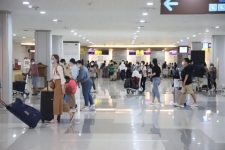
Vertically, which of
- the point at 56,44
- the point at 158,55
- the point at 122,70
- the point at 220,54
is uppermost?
the point at 56,44

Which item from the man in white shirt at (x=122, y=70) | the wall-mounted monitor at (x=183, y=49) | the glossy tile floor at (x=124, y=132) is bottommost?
the glossy tile floor at (x=124, y=132)

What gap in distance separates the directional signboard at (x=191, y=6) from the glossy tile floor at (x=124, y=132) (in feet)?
9.15

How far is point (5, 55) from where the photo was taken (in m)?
13.1

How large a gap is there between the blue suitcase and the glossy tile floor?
21cm

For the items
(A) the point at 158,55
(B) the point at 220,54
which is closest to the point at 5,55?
(B) the point at 220,54

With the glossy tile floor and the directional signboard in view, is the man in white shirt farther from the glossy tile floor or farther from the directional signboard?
the directional signboard

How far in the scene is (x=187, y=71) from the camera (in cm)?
1266

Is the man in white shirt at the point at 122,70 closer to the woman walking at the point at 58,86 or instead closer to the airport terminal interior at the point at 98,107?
the airport terminal interior at the point at 98,107

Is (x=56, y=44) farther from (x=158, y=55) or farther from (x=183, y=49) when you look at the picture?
(x=158, y=55)

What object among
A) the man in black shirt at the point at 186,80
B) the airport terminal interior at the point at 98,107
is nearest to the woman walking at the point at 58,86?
the airport terminal interior at the point at 98,107

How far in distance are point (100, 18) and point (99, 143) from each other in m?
9.13

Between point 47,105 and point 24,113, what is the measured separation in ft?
3.72

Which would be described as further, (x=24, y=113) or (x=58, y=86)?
(x=58, y=86)

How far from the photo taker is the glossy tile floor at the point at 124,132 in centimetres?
703
